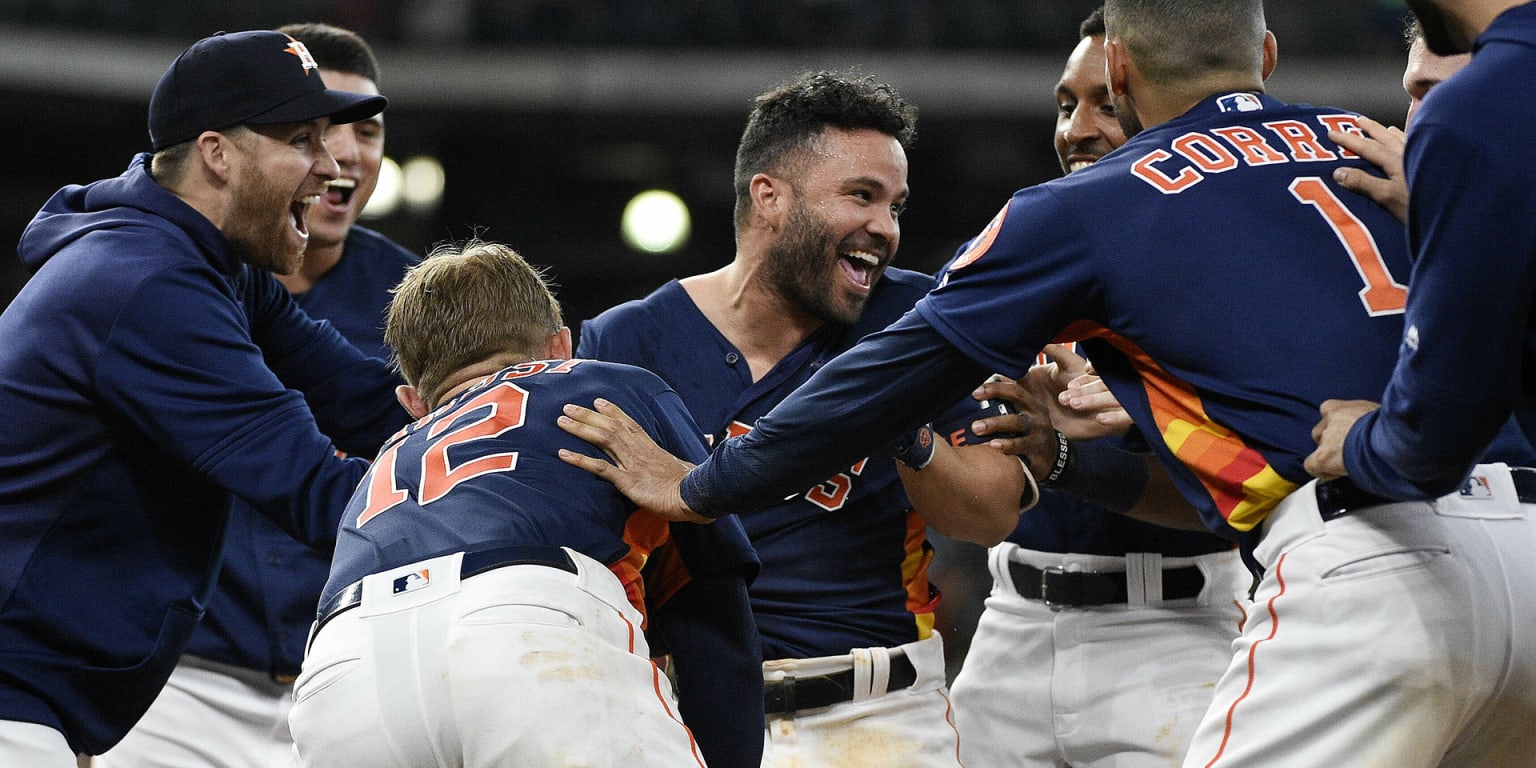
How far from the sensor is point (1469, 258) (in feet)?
7.27

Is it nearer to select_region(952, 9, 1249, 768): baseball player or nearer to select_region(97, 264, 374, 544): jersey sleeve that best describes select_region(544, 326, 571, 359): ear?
select_region(97, 264, 374, 544): jersey sleeve

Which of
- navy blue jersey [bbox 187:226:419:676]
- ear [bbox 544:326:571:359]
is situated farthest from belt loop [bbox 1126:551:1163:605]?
navy blue jersey [bbox 187:226:419:676]

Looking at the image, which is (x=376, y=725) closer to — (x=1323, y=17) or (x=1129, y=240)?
(x=1129, y=240)

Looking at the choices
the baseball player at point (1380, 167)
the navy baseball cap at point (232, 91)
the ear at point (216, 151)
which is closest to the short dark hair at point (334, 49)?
the navy baseball cap at point (232, 91)

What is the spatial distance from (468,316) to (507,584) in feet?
2.27

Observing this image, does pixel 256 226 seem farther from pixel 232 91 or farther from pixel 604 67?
pixel 604 67

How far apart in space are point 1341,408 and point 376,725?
173 cm

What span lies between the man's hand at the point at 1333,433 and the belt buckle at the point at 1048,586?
4.72 feet

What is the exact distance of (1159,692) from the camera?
3740 millimetres

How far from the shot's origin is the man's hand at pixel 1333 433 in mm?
2475

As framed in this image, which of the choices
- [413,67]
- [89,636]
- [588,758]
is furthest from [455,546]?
[413,67]

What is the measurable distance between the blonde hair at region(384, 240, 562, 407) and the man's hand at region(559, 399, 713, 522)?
281 mm

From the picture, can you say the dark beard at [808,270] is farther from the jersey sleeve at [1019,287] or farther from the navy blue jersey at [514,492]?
the jersey sleeve at [1019,287]

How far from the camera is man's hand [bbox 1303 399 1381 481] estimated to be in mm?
2475
